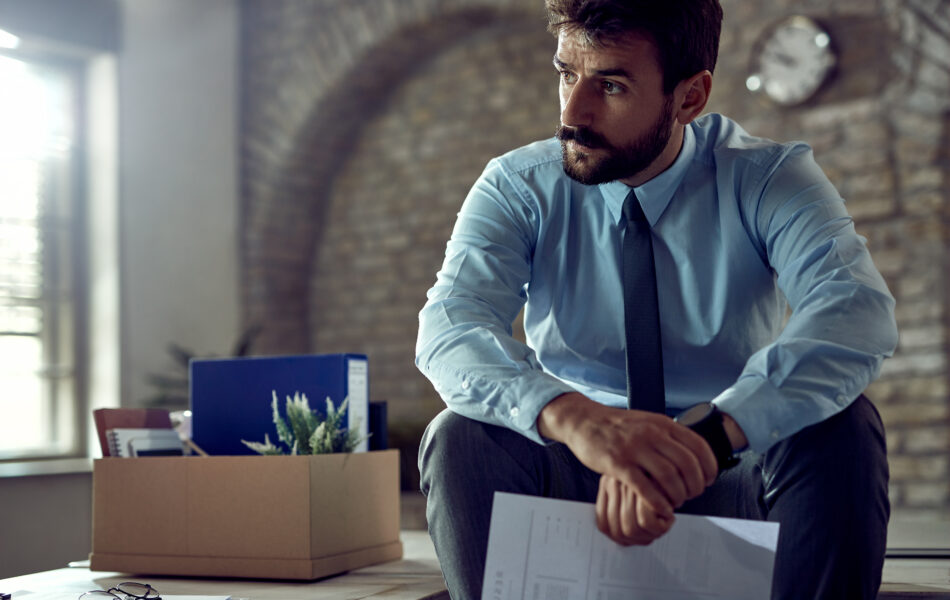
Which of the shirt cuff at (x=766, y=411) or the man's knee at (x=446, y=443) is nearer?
the shirt cuff at (x=766, y=411)

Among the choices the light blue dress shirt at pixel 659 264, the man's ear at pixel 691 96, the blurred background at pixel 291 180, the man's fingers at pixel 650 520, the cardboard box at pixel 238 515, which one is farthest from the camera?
the blurred background at pixel 291 180

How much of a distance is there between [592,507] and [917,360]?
2286 millimetres

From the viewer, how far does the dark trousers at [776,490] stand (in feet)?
3.57

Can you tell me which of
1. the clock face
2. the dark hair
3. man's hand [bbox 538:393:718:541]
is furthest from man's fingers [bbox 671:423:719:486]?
the clock face

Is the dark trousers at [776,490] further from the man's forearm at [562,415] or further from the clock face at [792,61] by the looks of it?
the clock face at [792,61]

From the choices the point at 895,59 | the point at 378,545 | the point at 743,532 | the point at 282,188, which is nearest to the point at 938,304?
the point at 895,59

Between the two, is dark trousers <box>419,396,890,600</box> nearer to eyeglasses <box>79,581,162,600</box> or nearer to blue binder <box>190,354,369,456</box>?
eyeglasses <box>79,581,162,600</box>

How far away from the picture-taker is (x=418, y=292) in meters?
4.33

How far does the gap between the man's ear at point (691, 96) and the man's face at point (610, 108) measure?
1.4 inches

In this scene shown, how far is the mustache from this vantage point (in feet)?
4.42

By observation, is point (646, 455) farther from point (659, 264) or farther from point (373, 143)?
point (373, 143)

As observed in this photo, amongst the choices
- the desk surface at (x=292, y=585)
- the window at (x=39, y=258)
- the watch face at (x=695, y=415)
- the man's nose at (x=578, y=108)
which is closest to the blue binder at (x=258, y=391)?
the desk surface at (x=292, y=585)

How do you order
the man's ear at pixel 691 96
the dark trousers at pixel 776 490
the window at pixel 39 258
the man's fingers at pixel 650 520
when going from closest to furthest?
the man's fingers at pixel 650 520, the dark trousers at pixel 776 490, the man's ear at pixel 691 96, the window at pixel 39 258

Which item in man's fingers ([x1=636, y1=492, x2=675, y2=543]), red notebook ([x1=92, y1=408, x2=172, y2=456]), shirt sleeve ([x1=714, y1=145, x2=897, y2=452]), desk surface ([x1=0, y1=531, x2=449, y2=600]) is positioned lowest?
desk surface ([x1=0, y1=531, x2=449, y2=600])
